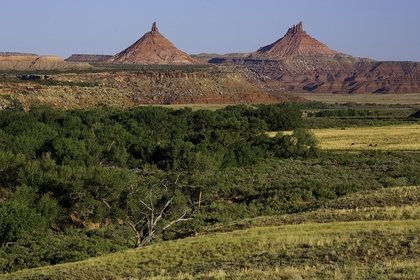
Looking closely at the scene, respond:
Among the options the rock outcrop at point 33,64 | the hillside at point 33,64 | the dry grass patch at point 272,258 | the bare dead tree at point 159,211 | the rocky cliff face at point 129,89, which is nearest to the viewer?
the dry grass patch at point 272,258

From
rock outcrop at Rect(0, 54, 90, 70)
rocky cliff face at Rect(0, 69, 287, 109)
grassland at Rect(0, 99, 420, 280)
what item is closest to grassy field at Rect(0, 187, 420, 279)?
grassland at Rect(0, 99, 420, 280)

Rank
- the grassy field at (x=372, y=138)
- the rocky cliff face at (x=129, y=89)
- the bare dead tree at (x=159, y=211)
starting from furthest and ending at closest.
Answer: the rocky cliff face at (x=129, y=89), the grassy field at (x=372, y=138), the bare dead tree at (x=159, y=211)

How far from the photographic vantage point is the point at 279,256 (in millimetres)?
18438

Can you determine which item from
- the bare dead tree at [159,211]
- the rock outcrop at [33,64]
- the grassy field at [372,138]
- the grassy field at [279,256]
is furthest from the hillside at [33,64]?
the grassy field at [279,256]

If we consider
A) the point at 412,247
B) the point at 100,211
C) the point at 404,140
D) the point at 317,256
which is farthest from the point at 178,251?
the point at 404,140

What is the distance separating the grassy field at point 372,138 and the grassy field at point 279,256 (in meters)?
43.0

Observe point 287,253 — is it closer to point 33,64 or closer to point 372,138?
point 372,138

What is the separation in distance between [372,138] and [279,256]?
193 feet

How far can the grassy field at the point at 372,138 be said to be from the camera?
66.3m

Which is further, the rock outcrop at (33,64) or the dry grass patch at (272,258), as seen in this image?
the rock outcrop at (33,64)

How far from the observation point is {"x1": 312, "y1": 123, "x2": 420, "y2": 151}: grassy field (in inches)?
2611

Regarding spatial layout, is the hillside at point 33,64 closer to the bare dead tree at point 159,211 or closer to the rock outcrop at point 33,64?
the rock outcrop at point 33,64

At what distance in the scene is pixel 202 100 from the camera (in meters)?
141

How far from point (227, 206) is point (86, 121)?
33.2m
